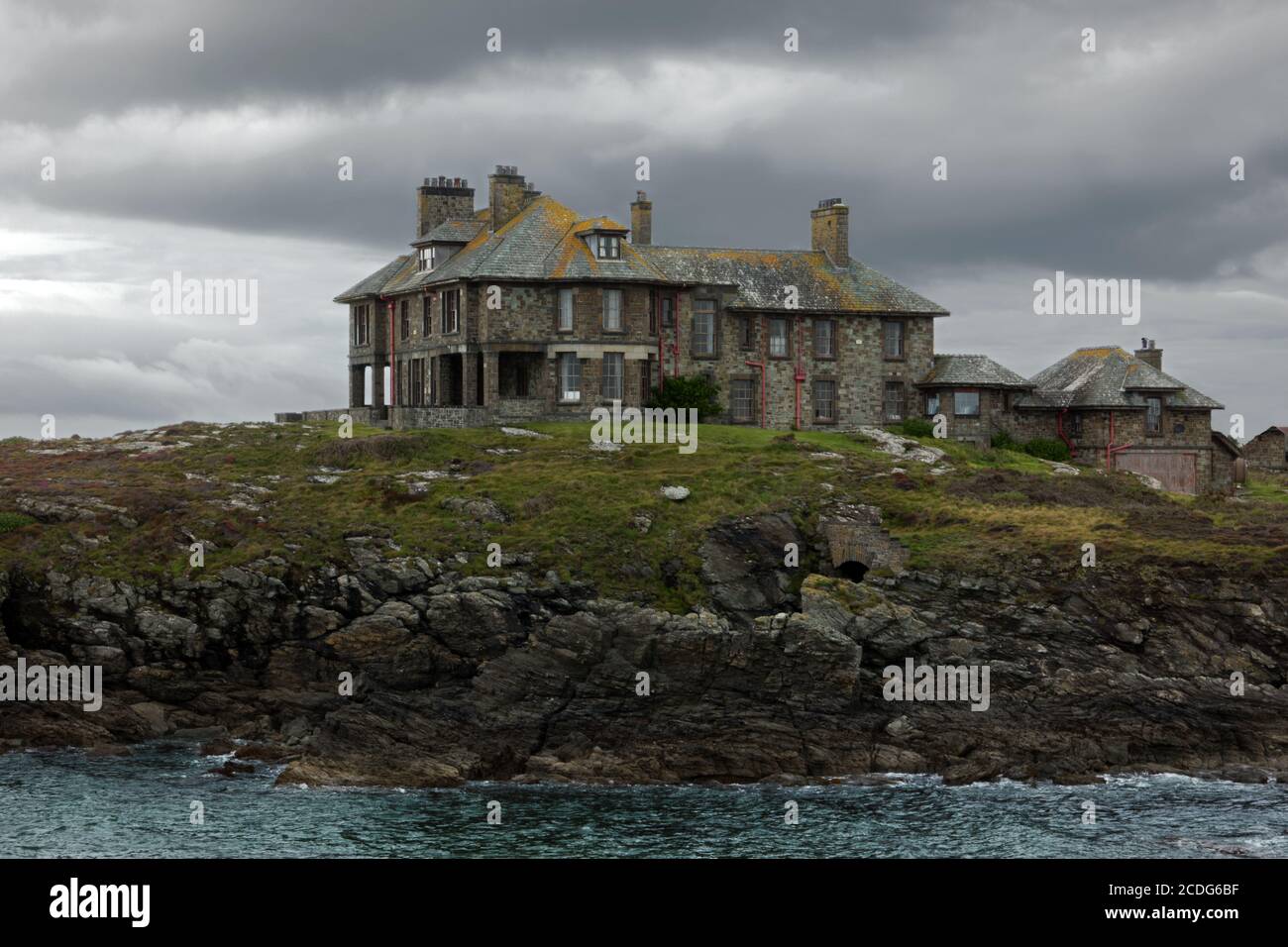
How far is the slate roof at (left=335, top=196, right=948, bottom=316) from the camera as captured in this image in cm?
7781

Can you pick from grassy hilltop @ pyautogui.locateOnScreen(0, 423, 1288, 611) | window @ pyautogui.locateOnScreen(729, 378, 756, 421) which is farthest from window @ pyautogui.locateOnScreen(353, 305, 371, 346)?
window @ pyautogui.locateOnScreen(729, 378, 756, 421)

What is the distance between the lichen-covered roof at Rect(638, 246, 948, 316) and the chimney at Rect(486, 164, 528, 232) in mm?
7739

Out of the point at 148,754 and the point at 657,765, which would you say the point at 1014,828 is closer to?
the point at 657,765

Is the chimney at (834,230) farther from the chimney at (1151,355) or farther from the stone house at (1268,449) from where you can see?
the stone house at (1268,449)

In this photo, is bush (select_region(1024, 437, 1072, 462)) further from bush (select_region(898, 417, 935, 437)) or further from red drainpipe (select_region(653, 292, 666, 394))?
red drainpipe (select_region(653, 292, 666, 394))

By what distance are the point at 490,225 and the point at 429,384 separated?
975cm

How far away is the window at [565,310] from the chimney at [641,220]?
7.97 m

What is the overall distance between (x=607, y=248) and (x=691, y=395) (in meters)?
9.28

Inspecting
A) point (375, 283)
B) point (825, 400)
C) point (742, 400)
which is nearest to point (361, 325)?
point (375, 283)

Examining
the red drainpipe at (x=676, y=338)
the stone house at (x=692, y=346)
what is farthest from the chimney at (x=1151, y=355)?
the red drainpipe at (x=676, y=338)

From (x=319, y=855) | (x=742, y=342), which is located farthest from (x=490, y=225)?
(x=319, y=855)

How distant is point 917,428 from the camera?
82375 millimetres

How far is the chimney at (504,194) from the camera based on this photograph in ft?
271

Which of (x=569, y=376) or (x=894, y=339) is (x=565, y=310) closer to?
(x=569, y=376)
